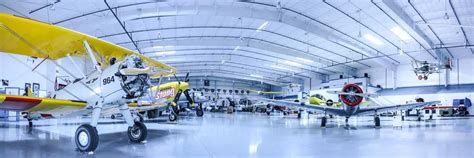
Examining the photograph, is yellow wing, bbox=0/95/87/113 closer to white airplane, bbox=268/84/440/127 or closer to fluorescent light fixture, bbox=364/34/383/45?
white airplane, bbox=268/84/440/127

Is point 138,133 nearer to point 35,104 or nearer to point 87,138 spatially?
point 87,138

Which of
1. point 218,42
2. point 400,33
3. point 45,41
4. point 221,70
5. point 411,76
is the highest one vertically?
point 400,33

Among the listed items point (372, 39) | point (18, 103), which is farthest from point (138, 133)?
point (372, 39)

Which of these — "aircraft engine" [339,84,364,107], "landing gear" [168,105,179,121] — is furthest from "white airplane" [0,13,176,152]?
"landing gear" [168,105,179,121]

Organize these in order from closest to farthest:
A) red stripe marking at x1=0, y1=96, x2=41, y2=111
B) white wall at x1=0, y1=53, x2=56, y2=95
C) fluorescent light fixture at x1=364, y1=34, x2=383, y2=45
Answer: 1. red stripe marking at x1=0, y1=96, x2=41, y2=111
2. white wall at x1=0, y1=53, x2=56, y2=95
3. fluorescent light fixture at x1=364, y1=34, x2=383, y2=45

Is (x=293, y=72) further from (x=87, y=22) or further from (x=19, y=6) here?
(x=19, y=6)

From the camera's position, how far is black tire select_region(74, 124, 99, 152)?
502 cm

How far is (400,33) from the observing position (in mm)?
19719

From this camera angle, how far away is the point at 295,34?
21000 millimetres

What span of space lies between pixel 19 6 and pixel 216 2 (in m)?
8.73

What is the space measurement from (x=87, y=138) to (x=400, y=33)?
66.8ft

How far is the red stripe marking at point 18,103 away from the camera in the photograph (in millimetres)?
4875

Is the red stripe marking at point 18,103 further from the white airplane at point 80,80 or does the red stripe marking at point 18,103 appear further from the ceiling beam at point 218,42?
the ceiling beam at point 218,42

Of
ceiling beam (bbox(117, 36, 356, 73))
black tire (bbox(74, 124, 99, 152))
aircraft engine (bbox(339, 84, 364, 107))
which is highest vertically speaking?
ceiling beam (bbox(117, 36, 356, 73))
